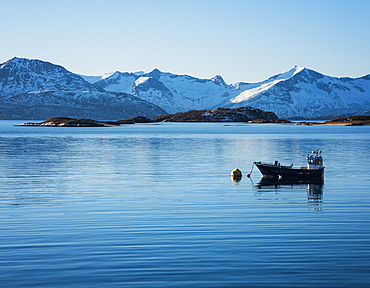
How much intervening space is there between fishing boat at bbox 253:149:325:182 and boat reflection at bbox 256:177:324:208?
414mm

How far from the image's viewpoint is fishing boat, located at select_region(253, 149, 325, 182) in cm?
5662

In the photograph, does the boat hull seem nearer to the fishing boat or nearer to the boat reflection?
the fishing boat

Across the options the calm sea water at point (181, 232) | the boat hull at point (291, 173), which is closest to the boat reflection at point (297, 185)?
the calm sea water at point (181, 232)

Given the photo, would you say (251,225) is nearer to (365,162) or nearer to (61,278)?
(61,278)

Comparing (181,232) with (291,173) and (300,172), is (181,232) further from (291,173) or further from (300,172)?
(291,173)

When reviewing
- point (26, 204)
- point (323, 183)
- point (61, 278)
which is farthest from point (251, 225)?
point (323, 183)

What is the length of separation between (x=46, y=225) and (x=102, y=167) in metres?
40.3

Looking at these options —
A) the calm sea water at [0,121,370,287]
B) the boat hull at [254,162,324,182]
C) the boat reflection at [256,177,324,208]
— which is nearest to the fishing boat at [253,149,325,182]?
the boat hull at [254,162,324,182]

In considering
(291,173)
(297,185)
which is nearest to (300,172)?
(291,173)

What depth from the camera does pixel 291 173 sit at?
58.6 m

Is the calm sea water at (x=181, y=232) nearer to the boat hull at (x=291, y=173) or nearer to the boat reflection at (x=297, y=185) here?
Answer: the boat reflection at (x=297, y=185)

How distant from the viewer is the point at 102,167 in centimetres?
7275

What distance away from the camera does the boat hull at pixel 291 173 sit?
56.6 meters

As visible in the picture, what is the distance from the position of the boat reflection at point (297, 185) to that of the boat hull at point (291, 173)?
0.43 m
